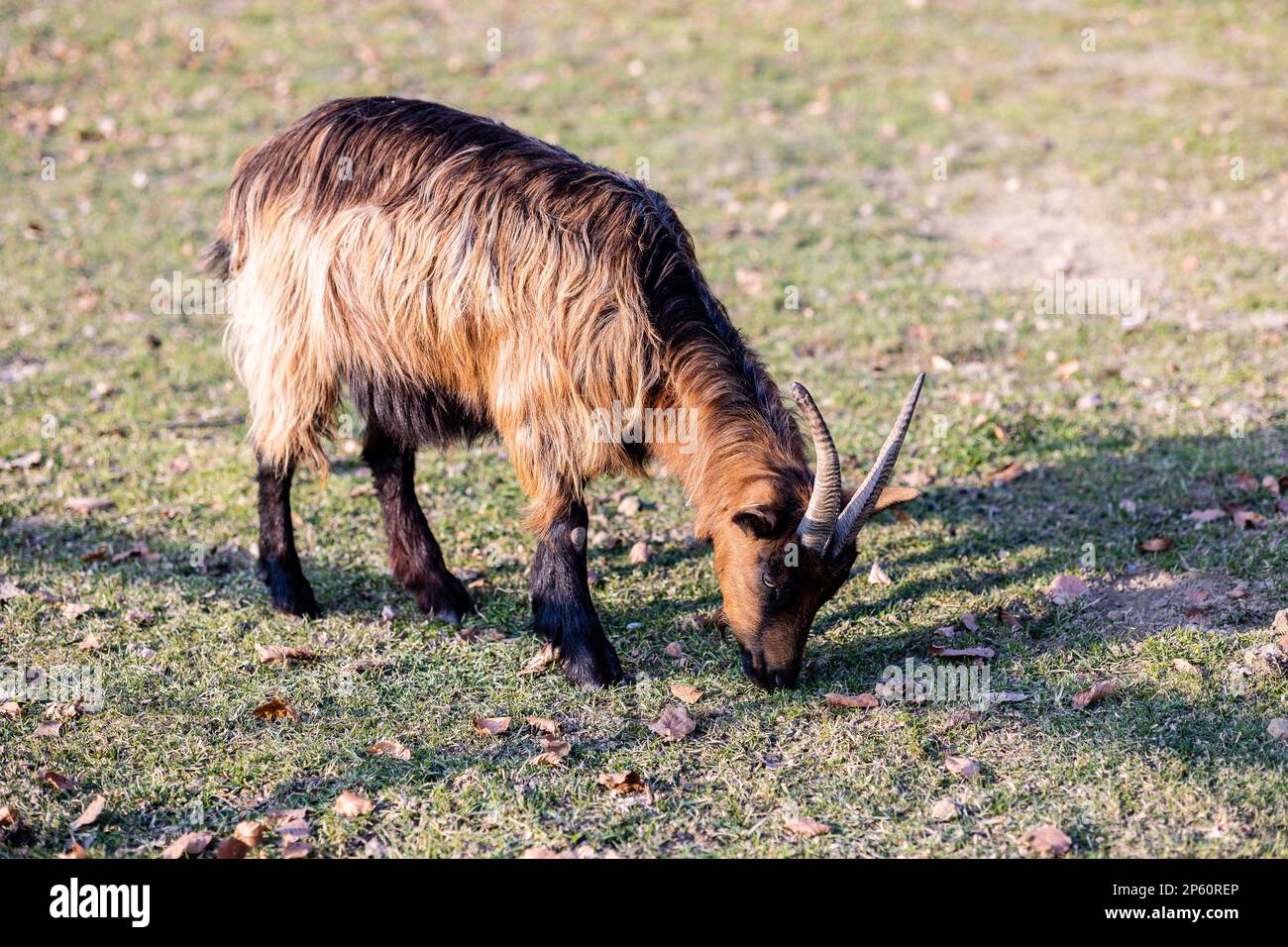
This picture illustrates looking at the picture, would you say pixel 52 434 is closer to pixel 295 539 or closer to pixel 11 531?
pixel 11 531

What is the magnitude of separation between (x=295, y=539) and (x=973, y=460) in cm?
391

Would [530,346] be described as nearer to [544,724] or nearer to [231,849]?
[544,724]

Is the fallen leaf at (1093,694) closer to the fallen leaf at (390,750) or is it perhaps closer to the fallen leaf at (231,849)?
the fallen leaf at (390,750)

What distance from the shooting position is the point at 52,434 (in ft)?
25.6

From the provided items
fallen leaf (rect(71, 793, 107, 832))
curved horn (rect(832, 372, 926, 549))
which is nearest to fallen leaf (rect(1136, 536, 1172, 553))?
curved horn (rect(832, 372, 926, 549))

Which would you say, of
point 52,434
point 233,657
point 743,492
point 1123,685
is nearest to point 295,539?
point 233,657

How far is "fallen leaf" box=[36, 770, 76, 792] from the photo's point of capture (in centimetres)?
471

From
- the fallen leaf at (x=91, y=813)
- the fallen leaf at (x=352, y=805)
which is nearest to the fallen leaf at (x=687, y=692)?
the fallen leaf at (x=352, y=805)

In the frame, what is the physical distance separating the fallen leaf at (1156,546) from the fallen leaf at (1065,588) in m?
0.48

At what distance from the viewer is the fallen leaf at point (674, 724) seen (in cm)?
507

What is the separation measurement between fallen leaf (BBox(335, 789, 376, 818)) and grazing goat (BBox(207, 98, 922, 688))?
1.15 meters

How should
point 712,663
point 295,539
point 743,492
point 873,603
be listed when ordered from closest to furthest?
1. point 743,492
2. point 712,663
3. point 873,603
4. point 295,539

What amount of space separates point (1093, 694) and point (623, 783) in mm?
2023

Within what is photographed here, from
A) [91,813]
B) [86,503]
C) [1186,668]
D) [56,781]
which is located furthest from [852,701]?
[86,503]
